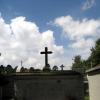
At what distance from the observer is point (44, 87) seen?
25.4 metres

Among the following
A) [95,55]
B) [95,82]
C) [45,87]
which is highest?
[95,55]

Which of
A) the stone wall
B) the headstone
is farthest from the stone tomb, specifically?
the headstone

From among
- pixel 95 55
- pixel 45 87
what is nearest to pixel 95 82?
pixel 45 87

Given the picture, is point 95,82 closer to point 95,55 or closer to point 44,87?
point 44,87

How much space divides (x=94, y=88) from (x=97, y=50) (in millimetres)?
41940

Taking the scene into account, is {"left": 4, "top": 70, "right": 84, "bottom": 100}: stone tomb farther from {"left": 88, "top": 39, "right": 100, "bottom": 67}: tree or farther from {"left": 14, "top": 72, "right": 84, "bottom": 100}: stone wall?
{"left": 88, "top": 39, "right": 100, "bottom": 67}: tree

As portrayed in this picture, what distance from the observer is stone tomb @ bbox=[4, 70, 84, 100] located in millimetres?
25266

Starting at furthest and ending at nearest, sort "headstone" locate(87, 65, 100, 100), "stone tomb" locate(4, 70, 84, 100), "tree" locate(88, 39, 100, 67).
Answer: "tree" locate(88, 39, 100, 67) → "stone tomb" locate(4, 70, 84, 100) → "headstone" locate(87, 65, 100, 100)

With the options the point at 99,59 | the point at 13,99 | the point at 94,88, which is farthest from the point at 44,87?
the point at 99,59

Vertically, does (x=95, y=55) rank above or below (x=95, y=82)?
above

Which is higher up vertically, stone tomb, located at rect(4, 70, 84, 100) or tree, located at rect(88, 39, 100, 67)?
tree, located at rect(88, 39, 100, 67)

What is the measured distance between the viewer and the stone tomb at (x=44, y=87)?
2527cm

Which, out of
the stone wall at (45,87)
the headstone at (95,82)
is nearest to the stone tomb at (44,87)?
the stone wall at (45,87)

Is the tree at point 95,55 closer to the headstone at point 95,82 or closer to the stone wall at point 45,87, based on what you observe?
the headstone at point 95,82
